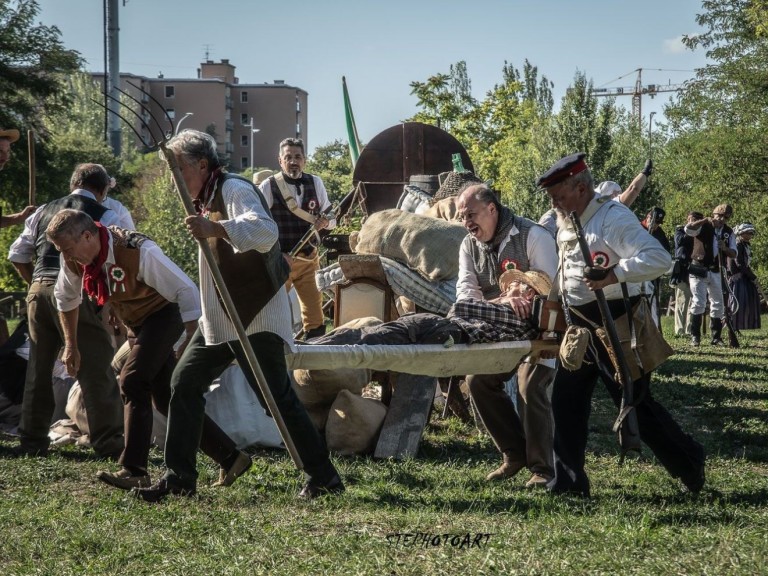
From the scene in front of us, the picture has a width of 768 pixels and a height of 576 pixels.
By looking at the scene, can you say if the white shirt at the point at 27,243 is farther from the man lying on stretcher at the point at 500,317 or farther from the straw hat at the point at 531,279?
the straw hat at the point at 531,279

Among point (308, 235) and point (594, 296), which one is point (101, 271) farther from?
point (308, 235)

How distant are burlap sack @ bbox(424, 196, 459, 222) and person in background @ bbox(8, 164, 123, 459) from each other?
9.54ft

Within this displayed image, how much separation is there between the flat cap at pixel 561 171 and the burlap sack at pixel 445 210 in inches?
149

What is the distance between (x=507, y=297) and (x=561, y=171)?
0.96 metres

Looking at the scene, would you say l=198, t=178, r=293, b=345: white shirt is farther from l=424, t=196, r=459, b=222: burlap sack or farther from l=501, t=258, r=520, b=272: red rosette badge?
l=424, t=196, r=459, b=222: burlap sack

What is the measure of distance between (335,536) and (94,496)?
1946mm

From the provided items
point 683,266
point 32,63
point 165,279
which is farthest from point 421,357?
point 32,63

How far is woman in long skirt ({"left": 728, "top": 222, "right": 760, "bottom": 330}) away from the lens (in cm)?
1616

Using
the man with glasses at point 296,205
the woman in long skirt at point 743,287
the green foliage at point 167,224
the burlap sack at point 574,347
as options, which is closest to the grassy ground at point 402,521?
the burlap sack at point 574,347

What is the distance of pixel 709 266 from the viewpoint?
625 inches

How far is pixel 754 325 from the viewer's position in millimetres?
16172

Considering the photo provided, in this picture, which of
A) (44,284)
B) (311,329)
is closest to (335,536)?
(44,284)

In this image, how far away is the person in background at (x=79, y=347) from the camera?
25.2 ft

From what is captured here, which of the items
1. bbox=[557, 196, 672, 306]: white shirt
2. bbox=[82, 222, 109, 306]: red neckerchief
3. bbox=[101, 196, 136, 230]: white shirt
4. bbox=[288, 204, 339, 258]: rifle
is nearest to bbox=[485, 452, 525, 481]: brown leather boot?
bbox=[557, 196, 672, 306]: white shirt
